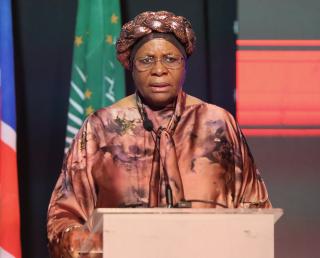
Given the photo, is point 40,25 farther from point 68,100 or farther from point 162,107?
point 162,107

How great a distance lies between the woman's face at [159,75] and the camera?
342cm

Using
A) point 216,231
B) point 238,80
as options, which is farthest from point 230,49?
point 216,231

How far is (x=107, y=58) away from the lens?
4.59m

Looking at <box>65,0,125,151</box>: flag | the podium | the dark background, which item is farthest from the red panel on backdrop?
the podium

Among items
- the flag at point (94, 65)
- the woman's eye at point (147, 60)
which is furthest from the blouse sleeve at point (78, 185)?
the flag at point (94, 65)

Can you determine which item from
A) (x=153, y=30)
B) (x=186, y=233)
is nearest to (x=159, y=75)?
(x=153, y=30)

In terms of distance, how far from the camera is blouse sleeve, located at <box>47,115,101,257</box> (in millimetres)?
3332

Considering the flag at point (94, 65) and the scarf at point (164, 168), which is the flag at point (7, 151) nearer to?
the flag at point (94, 65)

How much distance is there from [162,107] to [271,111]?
118 cm

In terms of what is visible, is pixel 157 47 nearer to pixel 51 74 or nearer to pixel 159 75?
pixel 159 75

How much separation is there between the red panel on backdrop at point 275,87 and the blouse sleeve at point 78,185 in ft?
3.94

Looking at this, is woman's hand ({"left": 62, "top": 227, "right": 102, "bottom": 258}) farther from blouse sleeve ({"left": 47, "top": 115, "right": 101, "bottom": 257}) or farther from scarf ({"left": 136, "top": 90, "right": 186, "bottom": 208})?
scarf ({"left": 136, "top": 90, "right": 186, "bottom": 208})

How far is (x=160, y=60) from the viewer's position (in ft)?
11.2

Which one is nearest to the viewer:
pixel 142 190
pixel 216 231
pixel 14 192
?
pixel 216 231
